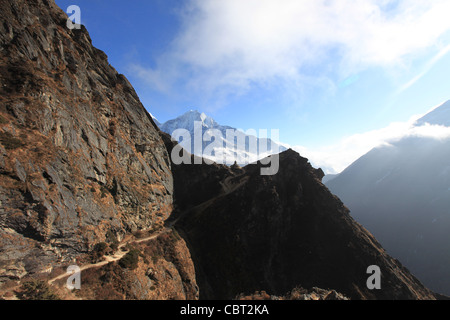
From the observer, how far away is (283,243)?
5459cm

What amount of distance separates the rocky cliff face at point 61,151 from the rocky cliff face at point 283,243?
15178mm

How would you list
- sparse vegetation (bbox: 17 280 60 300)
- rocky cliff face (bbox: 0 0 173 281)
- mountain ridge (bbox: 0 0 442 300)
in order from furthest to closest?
1. mountain ridge (bbox: 0 0 442 300)
2. rocky cliff face (bbox: 0 0 173 281)
3. sparse vegetation (bbox: 17 280 60 300)

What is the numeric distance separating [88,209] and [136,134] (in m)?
30.3

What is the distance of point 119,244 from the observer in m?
37.8

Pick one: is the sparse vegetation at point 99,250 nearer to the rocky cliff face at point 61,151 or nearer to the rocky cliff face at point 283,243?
the rocky cliff face at point 61,151

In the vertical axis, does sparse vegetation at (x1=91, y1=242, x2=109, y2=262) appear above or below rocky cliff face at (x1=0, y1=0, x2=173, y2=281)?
below

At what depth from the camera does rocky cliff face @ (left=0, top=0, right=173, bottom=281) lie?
2602 centimetres

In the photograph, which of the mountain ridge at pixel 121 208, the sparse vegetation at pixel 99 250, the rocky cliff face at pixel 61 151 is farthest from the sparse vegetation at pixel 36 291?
the sparse vegetation at pixel 99 250

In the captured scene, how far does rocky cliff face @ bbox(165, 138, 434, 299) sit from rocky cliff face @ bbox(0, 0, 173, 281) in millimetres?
15178

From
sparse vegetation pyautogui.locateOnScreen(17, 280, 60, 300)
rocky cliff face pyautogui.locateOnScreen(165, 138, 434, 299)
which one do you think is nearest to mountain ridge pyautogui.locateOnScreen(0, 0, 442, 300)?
sparse vegetation pyautogui.locateOnScreen(17, 280, 60, 300)

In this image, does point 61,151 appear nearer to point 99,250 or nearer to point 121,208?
point 121,208

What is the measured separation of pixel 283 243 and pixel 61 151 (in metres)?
Result: 54.5

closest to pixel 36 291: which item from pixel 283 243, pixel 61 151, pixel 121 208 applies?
pixel 121 208

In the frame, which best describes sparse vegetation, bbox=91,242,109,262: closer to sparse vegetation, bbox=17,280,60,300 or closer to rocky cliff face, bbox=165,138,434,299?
sparse vegetation, bbox=17,280,60,300
